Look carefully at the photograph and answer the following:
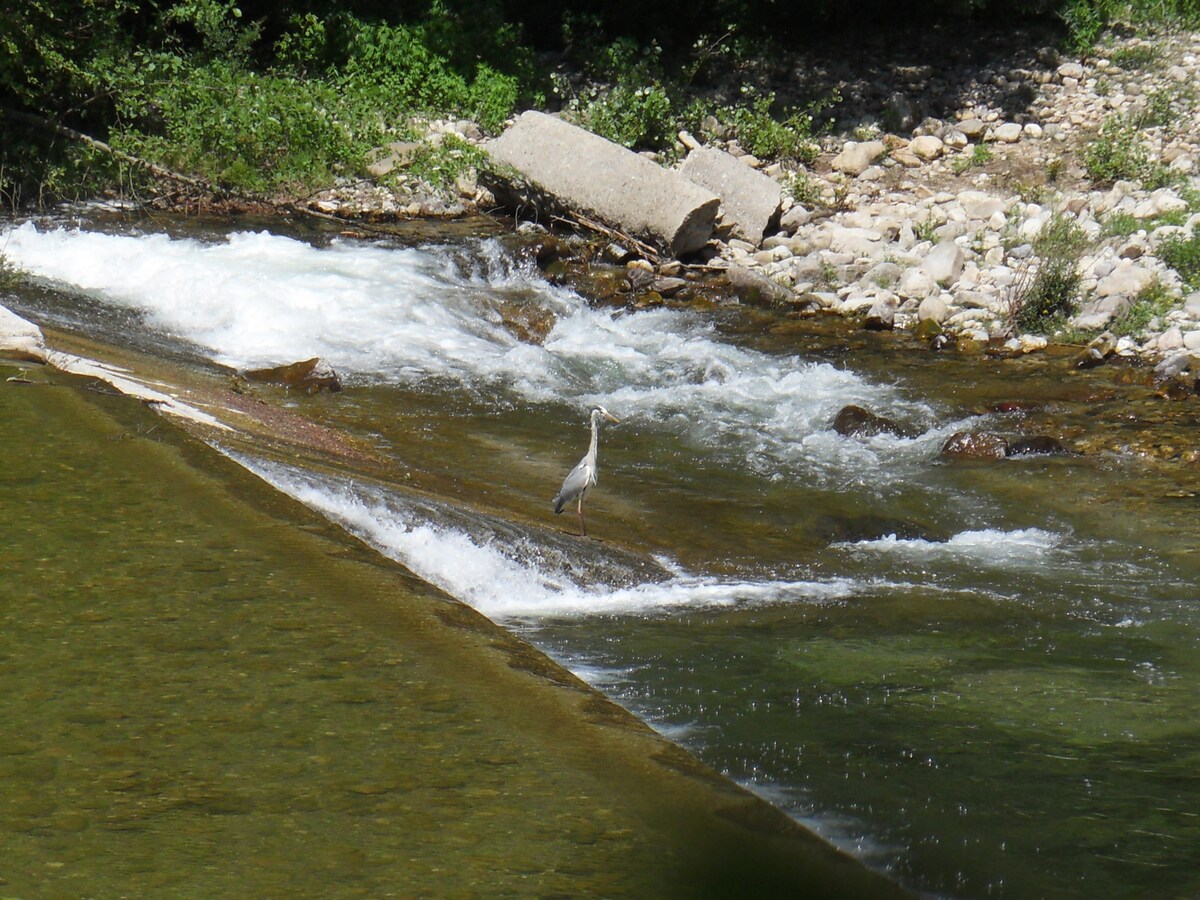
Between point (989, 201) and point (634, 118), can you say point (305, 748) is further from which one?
point (634, 118)

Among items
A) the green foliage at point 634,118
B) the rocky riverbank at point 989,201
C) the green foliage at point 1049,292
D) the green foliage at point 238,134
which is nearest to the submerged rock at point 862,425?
the rocky riverbank at point 989,201

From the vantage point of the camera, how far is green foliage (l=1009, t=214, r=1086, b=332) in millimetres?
12328

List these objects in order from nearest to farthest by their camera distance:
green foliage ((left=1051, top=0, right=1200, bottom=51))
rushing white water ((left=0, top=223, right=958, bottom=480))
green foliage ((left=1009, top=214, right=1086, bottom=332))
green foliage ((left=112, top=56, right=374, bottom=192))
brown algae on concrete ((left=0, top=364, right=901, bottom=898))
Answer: brown algae on concrete ((left=0, top=364, right=901, bottom=898)) → rushing white water ((left=0, top=223, right=958, bottom=480)) → green foliage ((left=1009, top=214, right=1086, bottom=332)) → green foliage ((left=112, top=56, right=374, bottom=192)) → green foliage ((left=1051, top=0, right=1200, bottom=51))

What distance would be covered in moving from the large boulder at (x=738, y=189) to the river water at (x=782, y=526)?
205 centimetres

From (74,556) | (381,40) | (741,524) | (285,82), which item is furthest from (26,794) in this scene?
(381,40)

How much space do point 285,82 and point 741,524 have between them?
39.3 feet

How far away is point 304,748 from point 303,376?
7.07 metres

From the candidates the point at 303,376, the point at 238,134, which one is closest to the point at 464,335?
the point at 303,376

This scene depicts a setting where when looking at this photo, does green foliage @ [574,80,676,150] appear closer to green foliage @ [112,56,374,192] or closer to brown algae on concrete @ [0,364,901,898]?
green foliage @ [112,56,374,192]

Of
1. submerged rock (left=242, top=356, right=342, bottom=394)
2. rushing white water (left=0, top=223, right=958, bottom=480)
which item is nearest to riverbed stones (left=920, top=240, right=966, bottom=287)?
rushing white water (left=0, top=223, right=958, bottom=480)

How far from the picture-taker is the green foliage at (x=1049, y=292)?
12.3 m

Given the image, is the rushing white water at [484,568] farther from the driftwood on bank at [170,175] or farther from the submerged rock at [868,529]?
the driftwood on bank at [170,175]

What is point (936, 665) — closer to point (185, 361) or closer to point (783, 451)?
point (783, 451)

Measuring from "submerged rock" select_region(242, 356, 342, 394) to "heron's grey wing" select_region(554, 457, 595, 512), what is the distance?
3.53 meters
